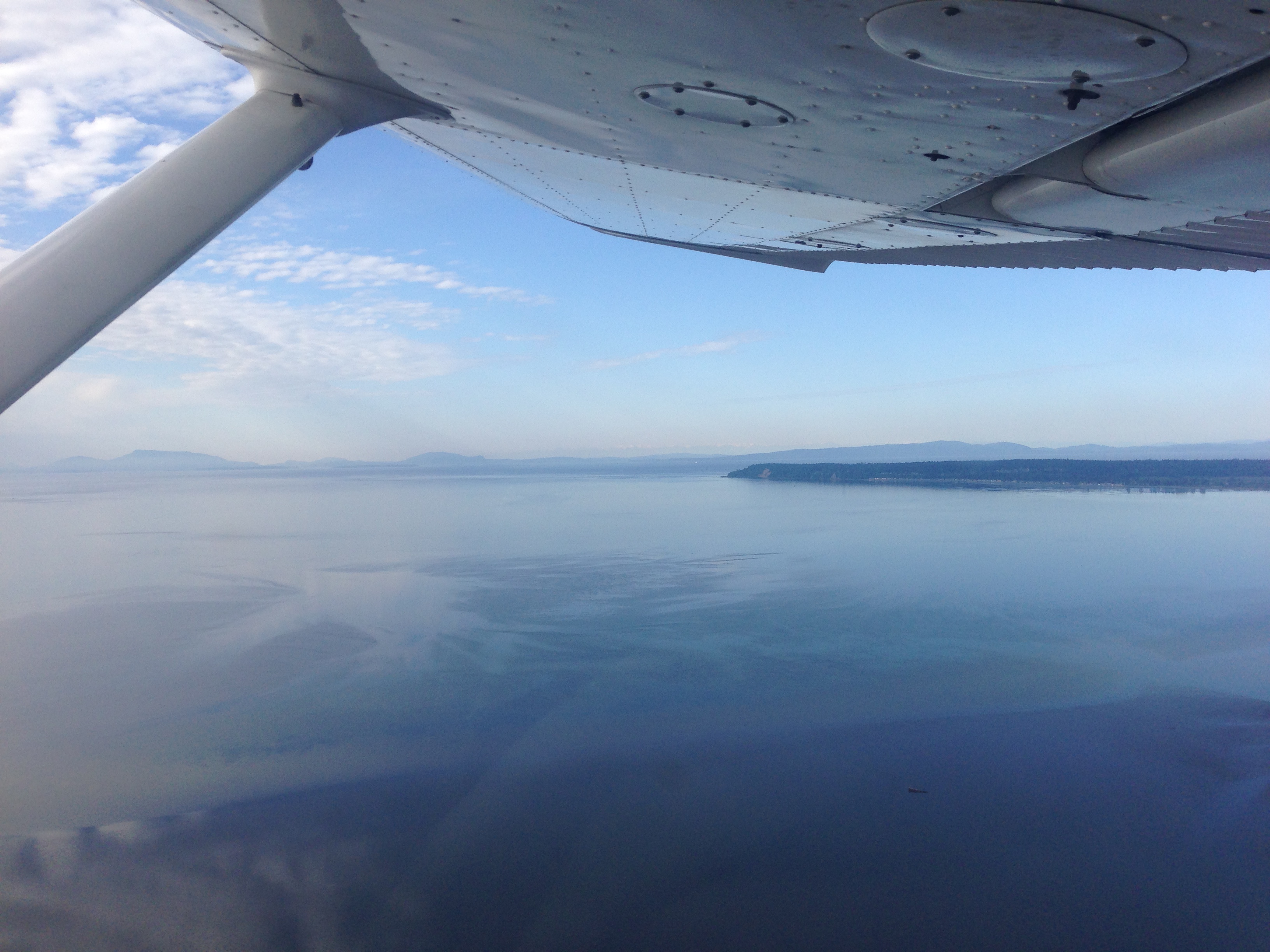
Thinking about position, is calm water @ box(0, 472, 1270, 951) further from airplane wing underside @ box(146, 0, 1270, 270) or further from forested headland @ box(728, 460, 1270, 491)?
forested headland @ box(728, 460, 1270, 491)

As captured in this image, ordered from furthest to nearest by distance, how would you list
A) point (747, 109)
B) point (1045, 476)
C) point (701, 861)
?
1. point (1045, 476)
2. point (701, 861)
3. point (747, 109)

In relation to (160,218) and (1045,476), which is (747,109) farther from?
(1045,476)

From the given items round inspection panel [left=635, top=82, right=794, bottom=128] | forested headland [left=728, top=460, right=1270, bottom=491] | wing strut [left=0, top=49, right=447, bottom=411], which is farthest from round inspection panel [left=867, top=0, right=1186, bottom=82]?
forested headland [left=728, top=460, right=1270, bottom=491]

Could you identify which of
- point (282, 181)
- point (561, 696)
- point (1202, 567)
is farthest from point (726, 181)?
point (1202, 567)

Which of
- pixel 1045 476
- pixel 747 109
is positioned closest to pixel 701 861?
pixel 747 109

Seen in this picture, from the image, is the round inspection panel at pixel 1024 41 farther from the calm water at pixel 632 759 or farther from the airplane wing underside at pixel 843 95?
the calm water at pixel 632 759

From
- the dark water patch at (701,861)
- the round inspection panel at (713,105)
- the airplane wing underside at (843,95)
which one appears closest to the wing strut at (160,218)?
the airplane wing underside at (843,95)
